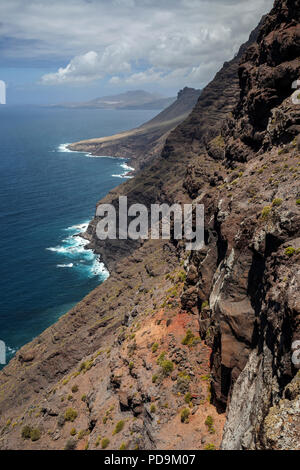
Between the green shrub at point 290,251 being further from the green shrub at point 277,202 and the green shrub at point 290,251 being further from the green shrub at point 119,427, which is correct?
the green shrub at point 119,427

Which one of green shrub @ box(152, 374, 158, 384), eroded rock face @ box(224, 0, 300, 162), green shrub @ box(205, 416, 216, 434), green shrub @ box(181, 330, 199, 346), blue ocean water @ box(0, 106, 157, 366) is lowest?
blue ocean water @ box(0, 106, 157, 366)

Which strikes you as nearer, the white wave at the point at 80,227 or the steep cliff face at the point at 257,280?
the steep cliff face at the point at 257,280

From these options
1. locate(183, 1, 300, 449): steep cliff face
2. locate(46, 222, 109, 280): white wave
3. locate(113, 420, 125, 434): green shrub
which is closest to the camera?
locate(183, 1, 300, 449): steep cliff face

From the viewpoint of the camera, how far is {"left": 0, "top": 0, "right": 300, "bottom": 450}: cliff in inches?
731

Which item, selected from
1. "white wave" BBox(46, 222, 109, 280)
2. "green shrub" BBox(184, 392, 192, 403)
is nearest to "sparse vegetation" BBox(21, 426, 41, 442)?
"green shrub" BBox(184, 392, 192, 403)

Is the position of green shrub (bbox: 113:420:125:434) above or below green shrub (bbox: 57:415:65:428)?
above

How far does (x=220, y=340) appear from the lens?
25.2 meters

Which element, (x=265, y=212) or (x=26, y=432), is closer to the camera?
(x=265, y=212)

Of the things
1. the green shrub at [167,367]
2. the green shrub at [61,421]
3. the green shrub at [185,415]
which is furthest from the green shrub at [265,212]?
the green shrub at [61,421]

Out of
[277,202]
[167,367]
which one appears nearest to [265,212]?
[277,202]

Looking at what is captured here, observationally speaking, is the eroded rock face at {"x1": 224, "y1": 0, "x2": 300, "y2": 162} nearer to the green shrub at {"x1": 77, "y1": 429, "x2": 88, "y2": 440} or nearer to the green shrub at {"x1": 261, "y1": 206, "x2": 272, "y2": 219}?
the green shrub at {"x1": 261, "y1": 206, "x2": 272, "y2": 219}

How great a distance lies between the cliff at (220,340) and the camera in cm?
1858

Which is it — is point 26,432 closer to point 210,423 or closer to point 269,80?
point 210,423
